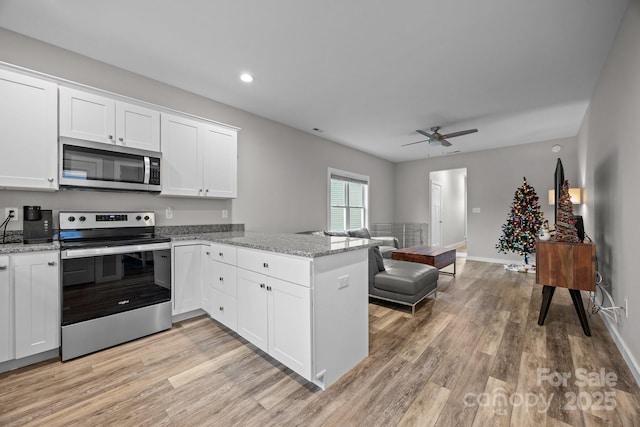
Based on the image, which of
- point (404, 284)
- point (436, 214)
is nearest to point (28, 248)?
point (404, 284)

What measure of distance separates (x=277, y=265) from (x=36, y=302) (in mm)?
1865

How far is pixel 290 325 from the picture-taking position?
6.11 feet

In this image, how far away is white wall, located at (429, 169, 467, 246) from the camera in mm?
8406

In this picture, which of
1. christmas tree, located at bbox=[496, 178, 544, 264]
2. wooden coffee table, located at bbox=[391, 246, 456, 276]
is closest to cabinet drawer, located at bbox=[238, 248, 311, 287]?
wooden coffee table, located at bbox=[391, 246, 456, 276]

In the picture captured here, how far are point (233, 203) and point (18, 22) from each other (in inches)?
97.3

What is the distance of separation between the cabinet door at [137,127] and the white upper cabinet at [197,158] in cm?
9

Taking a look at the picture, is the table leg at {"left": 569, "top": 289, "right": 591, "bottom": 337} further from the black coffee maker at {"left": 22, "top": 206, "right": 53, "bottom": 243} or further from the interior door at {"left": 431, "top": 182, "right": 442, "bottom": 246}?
the interior door at {"left": 431, "top": 182, "right": 442, "bottom": 246}

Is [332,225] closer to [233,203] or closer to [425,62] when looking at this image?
[233,203]

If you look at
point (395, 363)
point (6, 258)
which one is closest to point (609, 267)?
point (395, 363)

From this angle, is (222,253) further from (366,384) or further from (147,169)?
(366,384)

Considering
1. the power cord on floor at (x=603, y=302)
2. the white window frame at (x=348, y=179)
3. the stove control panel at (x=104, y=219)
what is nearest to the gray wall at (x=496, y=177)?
the white window frame at (x=348, y=179)

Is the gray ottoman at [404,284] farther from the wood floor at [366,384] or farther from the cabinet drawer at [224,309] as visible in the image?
the cabinet drawer at [224,309]

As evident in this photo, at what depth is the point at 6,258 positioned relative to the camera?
6.23 feet

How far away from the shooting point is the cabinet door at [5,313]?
189cm
